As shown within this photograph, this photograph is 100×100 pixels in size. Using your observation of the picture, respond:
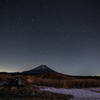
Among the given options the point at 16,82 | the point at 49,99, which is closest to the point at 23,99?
the point at 49,99

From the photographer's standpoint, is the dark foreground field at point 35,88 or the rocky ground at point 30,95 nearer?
the rocky ground at point 30,95

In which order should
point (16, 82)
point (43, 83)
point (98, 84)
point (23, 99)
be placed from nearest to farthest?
1. point (23, 99)
2. point (16, 82)
3. point (43, 83)
4. point (98, 84)

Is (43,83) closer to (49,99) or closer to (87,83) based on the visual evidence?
(87,83)

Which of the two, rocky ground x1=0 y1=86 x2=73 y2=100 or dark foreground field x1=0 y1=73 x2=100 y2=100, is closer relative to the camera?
rocky ground x1=0 y1=86 x2=73 y2=100

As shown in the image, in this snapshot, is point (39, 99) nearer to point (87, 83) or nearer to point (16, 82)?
point (16, 82)

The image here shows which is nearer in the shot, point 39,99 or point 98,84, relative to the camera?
point 39,99

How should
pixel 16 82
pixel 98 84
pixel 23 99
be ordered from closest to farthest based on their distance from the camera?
pixel 23 99, pixel 16 82, pixel 98 84

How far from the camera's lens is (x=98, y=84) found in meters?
6.78

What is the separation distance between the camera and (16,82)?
12.8 feet

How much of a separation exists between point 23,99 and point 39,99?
0.97ft

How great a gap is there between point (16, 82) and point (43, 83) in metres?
2.12

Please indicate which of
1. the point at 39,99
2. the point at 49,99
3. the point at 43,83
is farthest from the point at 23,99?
the point at 43,83

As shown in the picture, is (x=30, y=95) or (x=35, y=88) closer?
(x=30, y=95)

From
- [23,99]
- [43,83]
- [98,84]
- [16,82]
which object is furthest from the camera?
[98,84]
